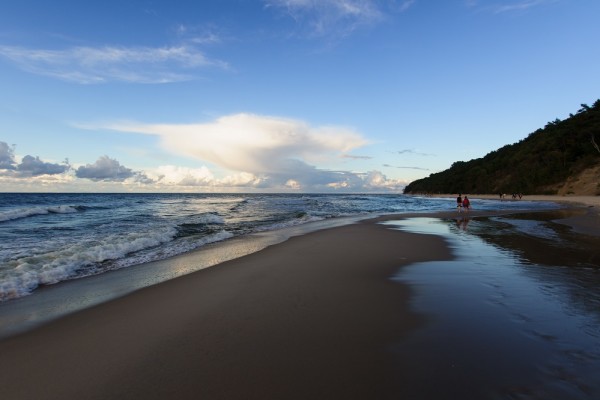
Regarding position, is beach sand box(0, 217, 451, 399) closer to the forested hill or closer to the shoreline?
the shoreline

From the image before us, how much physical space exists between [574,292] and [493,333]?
2.91 meters

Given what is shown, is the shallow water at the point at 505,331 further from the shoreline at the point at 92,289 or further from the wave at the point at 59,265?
the wave at the point at 59,265

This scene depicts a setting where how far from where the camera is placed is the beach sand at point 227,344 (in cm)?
320

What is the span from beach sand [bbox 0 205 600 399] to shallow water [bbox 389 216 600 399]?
35 centimetres

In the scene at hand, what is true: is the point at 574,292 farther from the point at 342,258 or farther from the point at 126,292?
the point at 126,292

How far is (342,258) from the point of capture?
32.6 feet

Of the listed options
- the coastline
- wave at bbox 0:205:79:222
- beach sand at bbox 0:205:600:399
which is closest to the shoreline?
beach sand at bbox 0:205:600:399

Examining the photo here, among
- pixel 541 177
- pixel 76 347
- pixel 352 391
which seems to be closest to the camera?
pixel 352 391

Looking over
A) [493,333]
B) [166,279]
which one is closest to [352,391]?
[493,333]

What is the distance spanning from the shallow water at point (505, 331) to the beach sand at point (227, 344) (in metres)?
0.35

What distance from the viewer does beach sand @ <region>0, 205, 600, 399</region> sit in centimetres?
320

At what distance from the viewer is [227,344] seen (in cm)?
412

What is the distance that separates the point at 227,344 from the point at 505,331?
3.64 m

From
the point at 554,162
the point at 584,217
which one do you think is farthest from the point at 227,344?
the point at 554,162
